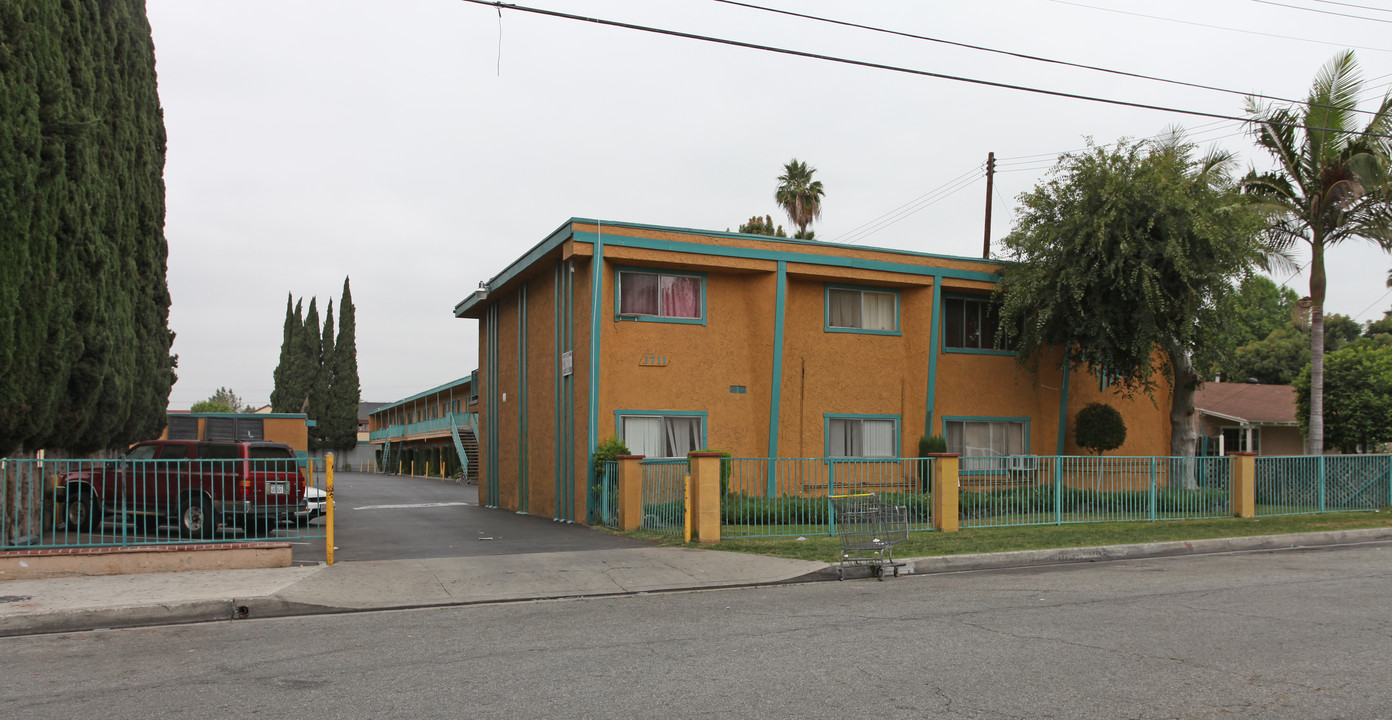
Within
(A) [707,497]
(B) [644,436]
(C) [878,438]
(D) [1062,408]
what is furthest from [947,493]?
(D) [1062,408]

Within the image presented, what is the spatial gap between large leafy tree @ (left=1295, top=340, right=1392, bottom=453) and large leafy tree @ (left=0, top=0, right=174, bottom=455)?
93.8ft

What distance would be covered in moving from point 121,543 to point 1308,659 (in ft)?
43.7

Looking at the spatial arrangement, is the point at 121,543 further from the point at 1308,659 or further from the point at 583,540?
the point at 1308,659

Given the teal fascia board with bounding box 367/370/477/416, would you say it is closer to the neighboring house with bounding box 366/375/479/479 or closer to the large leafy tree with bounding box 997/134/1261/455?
the neighboring house with bounding box 366/375/479/479

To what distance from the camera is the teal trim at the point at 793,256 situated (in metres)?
19.0

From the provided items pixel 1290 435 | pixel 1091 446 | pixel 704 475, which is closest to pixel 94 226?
pixel 704 475

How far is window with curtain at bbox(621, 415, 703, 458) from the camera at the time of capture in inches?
768

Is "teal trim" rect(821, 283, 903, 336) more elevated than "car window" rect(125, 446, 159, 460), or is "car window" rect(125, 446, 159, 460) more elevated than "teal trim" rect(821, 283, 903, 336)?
"teal trim" rect(821, 283, 903, 336)

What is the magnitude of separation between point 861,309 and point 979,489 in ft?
17.2

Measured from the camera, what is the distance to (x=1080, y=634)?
8.28 meters

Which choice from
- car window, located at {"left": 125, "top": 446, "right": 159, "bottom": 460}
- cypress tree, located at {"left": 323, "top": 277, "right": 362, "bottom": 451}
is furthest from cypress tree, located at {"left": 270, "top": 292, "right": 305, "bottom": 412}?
car window, located at {"left": 125, "top": 446, "right": 159, "bottom": 460}

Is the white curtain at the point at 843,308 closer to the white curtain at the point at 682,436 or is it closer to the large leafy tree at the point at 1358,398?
the white curtain at the point at 682,436

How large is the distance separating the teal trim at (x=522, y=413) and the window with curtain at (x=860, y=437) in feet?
24.8

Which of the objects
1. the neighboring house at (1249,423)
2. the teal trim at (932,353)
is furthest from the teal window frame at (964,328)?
the neighboring house at (1249,423)
